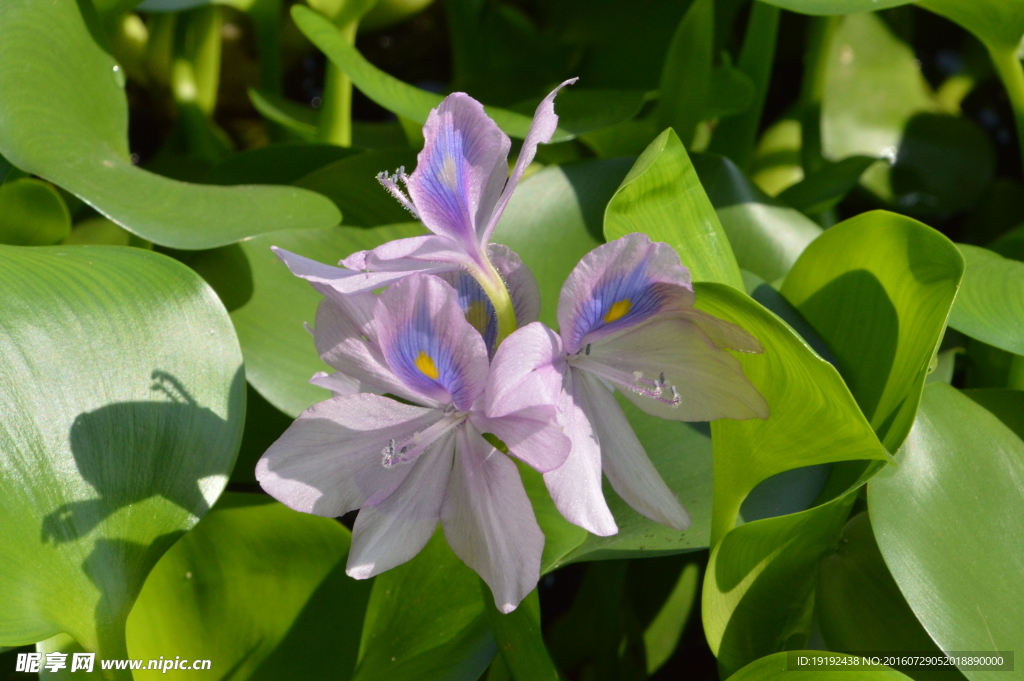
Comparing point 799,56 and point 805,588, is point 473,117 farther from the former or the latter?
point 799,56

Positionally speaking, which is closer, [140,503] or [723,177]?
[140,503]

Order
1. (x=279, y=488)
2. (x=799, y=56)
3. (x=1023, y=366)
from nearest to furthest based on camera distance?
(x=279, y=488) → (x=1023, y=366) → (x=799, y=56)

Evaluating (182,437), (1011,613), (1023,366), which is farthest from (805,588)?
(182,437)

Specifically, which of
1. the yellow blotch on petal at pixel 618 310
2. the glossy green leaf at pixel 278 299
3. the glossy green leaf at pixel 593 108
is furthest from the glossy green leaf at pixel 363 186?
the yellow blotch on petal at pixel 618 310

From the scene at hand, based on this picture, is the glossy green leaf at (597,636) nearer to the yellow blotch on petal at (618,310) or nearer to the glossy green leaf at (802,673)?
the glossy green leaf at (802,673)

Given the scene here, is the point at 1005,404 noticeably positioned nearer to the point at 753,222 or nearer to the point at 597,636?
the point at 753,222

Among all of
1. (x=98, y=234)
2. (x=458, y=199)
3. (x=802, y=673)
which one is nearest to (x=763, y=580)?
(x=802, y=673)

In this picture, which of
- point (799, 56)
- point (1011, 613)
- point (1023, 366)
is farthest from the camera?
point (799, 56)
